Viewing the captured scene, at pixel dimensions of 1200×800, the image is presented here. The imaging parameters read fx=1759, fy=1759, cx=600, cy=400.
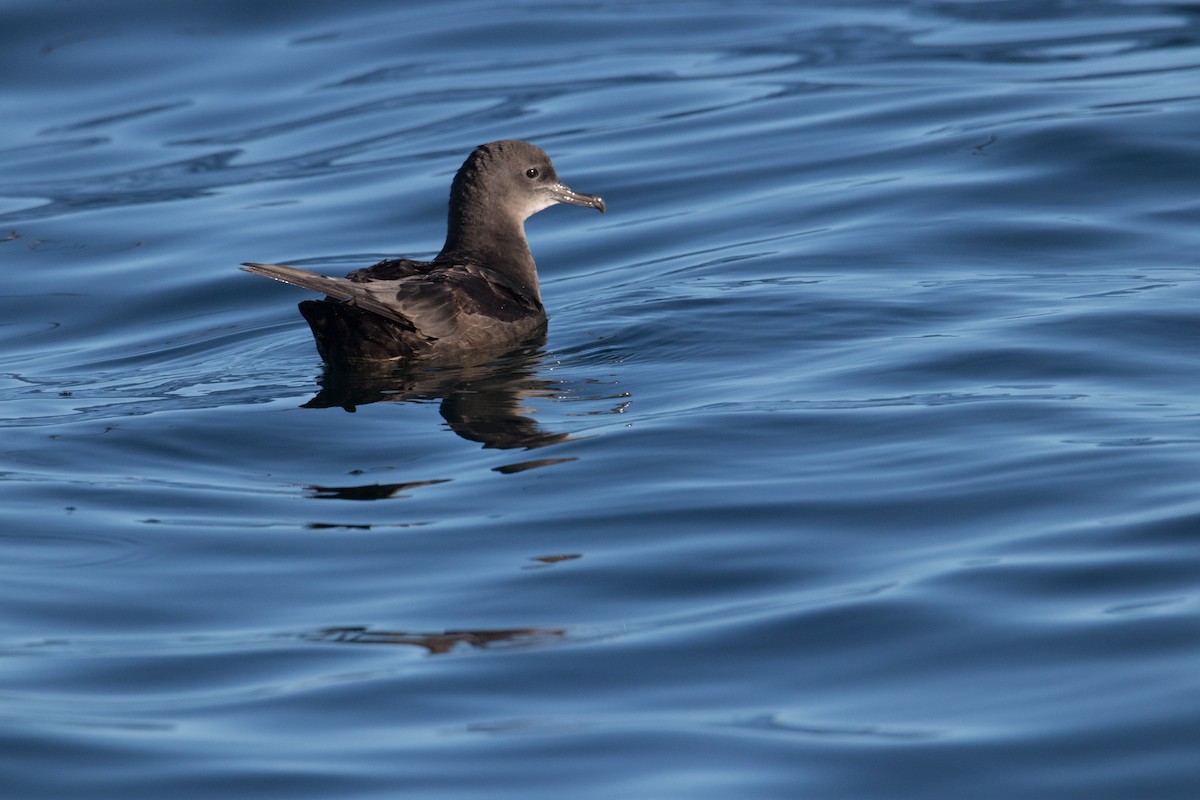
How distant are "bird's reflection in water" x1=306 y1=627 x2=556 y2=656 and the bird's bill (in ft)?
17.2

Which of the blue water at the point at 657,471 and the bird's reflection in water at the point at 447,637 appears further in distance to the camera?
the bird's reflection in water at the point at 447,637

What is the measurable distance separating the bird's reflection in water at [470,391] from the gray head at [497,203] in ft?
3.10

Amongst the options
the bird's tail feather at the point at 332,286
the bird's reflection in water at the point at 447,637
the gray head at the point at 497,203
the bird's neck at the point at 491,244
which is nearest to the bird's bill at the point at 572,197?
the gray head at the point at 497,203

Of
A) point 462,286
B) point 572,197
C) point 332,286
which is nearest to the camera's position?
point 332,286

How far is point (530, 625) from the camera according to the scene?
4.94 m

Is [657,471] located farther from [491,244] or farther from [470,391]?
[491,244]

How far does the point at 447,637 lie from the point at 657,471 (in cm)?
165

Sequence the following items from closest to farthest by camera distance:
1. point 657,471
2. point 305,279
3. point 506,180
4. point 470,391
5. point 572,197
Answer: point 657,471 < point 305,279 < point 470,391 < point 506,180 < point 572,197

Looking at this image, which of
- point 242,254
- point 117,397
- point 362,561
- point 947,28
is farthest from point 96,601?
point 947,28

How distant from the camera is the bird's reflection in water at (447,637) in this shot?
4.83 m

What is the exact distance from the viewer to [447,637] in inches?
192

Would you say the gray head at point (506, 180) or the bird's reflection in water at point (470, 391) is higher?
the gray head at point (506, 180)

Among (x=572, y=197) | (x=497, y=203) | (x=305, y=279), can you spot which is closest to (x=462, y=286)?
(x=305, y=279)

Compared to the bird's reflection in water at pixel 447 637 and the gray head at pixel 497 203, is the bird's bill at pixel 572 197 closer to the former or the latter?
the gray head at pixel 497 203
